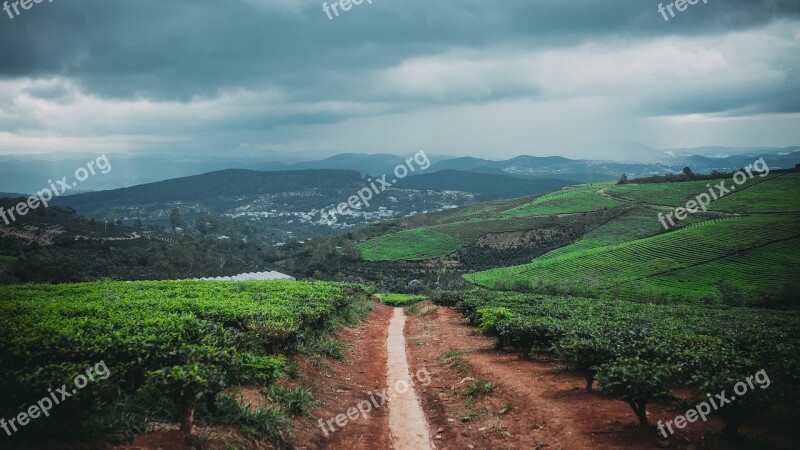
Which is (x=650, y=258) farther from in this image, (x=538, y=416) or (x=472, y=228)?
(x=538, y=416)

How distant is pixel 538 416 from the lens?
9.32 metres

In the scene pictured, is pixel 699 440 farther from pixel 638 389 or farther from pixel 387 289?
pixel 387 289

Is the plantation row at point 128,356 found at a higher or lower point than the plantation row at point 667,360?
higher

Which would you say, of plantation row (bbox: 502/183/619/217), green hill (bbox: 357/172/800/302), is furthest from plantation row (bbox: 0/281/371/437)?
plantation row (bbox: 502/183/619/217)

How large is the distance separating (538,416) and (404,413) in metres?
3.48

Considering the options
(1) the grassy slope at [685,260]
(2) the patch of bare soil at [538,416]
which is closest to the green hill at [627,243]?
(1) the grassy slope at [685,260]

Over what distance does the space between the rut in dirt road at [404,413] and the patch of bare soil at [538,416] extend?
0.96ft

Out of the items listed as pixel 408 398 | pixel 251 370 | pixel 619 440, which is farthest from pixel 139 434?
pixel 619 440

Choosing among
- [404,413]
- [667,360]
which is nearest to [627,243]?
[667,360]

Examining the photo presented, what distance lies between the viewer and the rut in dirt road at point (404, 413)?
926 centimetres

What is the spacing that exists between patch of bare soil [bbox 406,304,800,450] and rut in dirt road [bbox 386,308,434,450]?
29 centimetres

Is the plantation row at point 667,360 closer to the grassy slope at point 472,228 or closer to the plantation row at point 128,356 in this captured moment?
the plantation row at point 128,356

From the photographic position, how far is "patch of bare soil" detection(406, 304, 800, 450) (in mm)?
7578

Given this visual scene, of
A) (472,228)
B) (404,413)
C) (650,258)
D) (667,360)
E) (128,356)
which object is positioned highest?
(128,356)
